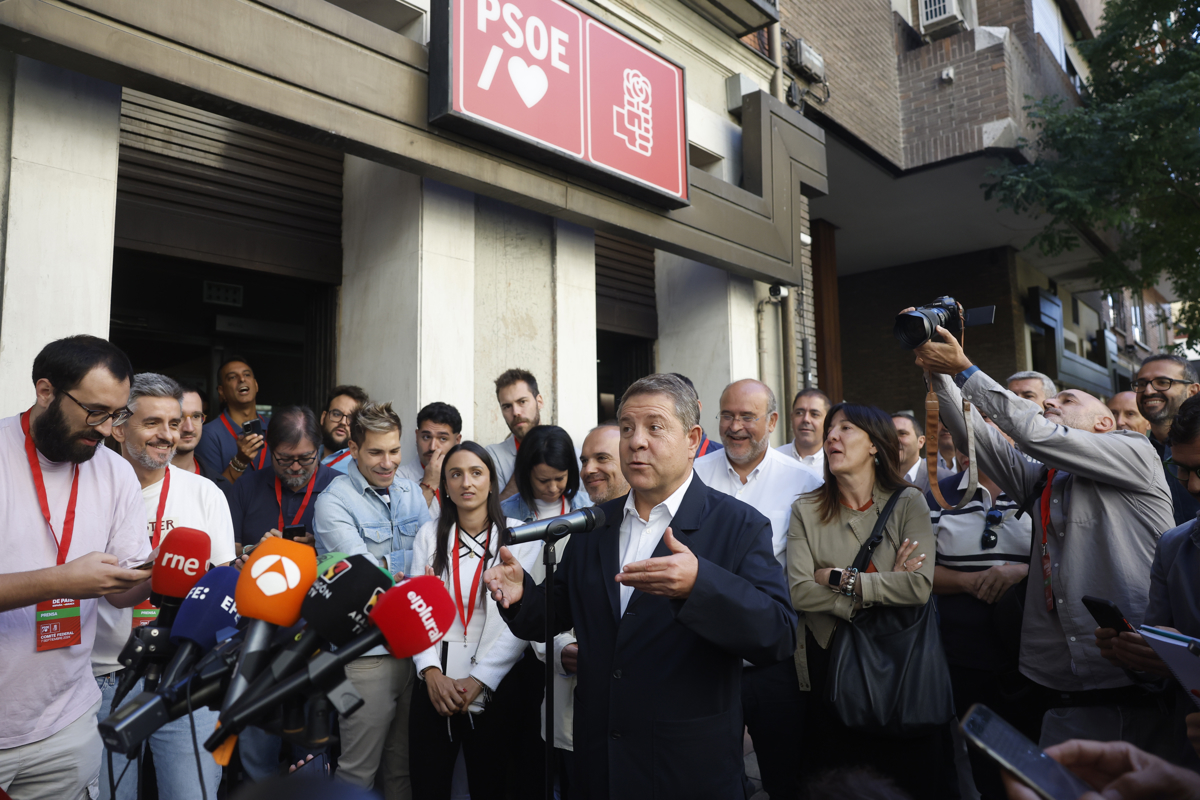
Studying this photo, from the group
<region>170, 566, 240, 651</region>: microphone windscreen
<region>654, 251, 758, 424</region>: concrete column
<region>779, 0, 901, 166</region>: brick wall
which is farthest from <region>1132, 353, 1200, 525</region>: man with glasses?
<region>779, 0, 901, 166</region>: brick wall

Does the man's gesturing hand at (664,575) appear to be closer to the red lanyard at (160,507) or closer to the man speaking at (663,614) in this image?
the man speaking at (663,614)

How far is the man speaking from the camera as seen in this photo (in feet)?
6.93

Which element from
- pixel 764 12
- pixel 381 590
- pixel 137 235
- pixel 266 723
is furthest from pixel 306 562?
pixel 764 12

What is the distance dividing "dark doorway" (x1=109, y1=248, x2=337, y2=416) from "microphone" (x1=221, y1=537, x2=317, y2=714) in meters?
4.44

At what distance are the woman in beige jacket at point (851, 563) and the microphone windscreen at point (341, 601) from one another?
216 cm

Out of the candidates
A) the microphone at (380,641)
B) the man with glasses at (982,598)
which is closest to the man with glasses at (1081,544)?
the man with glasses at (982,598)

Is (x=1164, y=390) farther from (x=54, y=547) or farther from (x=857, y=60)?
(x=857, y=60)

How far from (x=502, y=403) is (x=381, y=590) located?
12.2 feet

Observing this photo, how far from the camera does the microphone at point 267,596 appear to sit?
1.57 m

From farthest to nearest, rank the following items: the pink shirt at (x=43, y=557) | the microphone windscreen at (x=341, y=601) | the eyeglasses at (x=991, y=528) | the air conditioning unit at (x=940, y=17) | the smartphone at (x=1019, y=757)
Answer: the air conditioning unit at (x=940, y=17) → the eyeglasses at (x=991, y=528) → the pink shirt at (x=43, y=557) → the microphone windscreen at (x=341, y=601) → the smartphone at (x=1019, y=757)

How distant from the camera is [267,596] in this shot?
160 cm

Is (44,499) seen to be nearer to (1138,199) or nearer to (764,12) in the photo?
(764,12)

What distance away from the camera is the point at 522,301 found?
6.59 meters

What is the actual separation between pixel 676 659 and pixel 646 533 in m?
0.43
